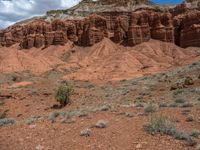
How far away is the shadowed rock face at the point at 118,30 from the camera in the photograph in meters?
81.7

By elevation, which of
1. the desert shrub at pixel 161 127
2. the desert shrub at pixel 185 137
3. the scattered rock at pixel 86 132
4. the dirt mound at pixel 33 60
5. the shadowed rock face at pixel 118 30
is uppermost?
the shadowed rock face at pixel 118 30

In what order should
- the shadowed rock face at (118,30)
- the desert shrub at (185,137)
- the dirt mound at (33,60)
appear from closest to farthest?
the desert shrub at (185,137)
the dirt mound at (33,60)
the shadowed rock face at (118,30)

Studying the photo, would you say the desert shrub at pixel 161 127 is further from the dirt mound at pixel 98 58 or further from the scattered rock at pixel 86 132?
the dirt mound at pixel 98 58

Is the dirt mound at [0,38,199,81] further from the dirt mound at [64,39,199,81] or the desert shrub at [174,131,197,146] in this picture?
the desert shrub at [174,131,197,146]

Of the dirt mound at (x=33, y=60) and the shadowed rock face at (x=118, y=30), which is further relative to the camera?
the shadowed rock face at (x=118, y=30)

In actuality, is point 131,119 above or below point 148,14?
below

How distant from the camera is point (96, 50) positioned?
268ft

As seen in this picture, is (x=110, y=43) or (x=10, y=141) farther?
(x=110, y=43)

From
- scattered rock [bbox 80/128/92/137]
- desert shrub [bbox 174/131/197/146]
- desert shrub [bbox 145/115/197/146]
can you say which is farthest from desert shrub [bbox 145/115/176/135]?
scattered rock [bbox 80/128/92/137]

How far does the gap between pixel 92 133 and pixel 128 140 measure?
136 cm

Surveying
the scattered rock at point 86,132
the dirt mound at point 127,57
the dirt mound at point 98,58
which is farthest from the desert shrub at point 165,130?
the dirt mound at point 98,58

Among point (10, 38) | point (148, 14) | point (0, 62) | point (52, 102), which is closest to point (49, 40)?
point (10, 38)

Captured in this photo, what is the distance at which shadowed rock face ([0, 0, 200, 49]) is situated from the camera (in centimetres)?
8169

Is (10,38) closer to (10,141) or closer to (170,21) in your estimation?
(170,21)
